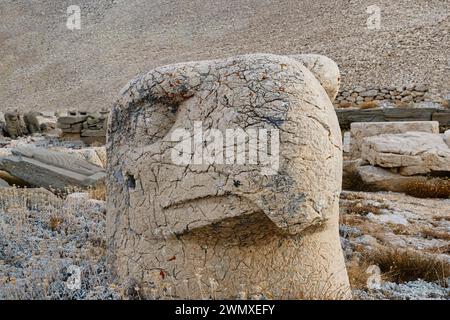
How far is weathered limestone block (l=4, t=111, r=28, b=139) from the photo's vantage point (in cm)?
1659

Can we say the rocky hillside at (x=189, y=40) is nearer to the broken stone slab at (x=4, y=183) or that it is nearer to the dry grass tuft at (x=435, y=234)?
the dry grass tuft at (x=435, y=234)

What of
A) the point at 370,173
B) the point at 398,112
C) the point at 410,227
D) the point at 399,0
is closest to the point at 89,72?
the point at 399,0

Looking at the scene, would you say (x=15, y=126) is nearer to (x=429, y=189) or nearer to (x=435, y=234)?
(x=429, y=189)

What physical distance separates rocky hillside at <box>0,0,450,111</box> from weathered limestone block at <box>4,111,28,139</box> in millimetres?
7953

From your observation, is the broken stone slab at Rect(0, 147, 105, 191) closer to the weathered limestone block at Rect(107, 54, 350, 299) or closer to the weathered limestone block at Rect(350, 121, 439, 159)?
the weathered limestone block at Rect(107, 54, 350, 299)

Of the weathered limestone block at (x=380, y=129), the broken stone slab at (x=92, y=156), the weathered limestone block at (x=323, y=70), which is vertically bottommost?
the broken stone slab at (x=92, y=156)

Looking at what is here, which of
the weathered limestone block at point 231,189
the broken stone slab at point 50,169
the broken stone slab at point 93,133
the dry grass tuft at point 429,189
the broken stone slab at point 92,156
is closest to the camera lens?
the weathered limestone block at point 231,189

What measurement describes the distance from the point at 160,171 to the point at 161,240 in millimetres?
378

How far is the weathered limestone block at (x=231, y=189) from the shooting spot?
7.45 feet

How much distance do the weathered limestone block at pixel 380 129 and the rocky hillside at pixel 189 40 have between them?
10660 millimetres

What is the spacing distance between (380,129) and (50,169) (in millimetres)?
6331

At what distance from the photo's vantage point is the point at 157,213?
2566 millimetres

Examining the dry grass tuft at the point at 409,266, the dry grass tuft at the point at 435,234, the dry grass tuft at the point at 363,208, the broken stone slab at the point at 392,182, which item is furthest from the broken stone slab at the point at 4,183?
the broken stone slab at the point at 392,182

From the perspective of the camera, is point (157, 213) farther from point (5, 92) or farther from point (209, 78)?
point (5, 92)
